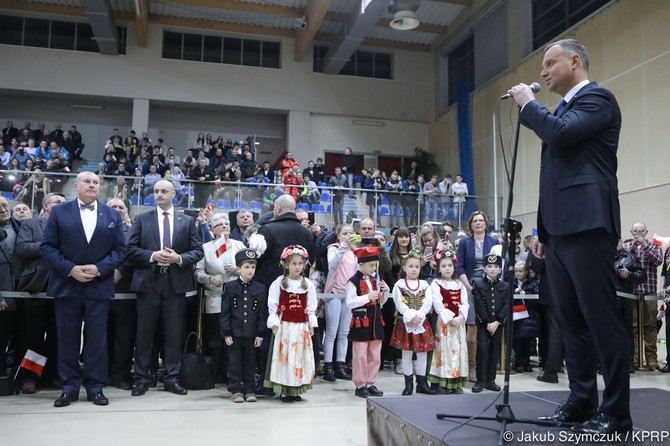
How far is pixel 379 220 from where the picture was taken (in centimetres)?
1330

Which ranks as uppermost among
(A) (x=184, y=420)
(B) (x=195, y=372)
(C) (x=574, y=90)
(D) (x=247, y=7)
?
(D) (x=247, y=7)

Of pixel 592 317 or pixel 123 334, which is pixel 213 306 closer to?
pixel 123 334

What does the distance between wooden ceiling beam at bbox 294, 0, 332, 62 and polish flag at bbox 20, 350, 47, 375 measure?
1214cm

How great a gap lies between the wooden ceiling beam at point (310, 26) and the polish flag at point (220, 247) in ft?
35.3

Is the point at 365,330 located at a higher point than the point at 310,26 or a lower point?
lower

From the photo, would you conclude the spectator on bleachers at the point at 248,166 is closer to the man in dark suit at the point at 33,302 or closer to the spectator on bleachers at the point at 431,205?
the spectator on bleachers at the point at 431,205

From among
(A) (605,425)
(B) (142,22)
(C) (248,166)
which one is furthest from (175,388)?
(B) (142,22)

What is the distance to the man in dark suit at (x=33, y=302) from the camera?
17.0ft

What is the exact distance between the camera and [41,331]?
5305 millimetres

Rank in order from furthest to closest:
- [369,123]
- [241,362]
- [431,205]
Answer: [369,123] < [431,205] < [241,362]

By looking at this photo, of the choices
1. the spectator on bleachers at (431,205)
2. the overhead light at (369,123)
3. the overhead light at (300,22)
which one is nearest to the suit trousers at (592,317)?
the spectator on bleachers at (431,205)

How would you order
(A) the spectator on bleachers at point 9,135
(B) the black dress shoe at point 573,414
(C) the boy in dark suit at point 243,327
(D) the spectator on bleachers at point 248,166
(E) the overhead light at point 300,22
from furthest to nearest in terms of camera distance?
(E) the overhead light at point 300,22 < (A) the spectator on bleachers at point 9,135 < (D) the spectator on bleachers at point 248,166 < (C) the boy in dark suit at point 243,327 < (B) the black dress shoe at point 573,414

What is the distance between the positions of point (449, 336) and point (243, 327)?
79.6 inches

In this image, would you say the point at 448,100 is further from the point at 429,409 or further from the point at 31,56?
the point at 429,409
